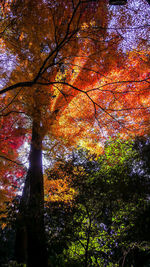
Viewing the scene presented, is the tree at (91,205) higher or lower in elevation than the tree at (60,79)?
lower

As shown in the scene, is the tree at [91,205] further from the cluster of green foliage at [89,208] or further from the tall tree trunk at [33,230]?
the tall tree trunk at [33,230]

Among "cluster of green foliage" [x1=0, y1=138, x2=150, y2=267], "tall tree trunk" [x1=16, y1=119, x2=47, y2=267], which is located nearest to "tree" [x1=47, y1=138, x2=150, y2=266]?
"cluster of green foliage" [x1=0, y1=138, x2=150, y2=267]

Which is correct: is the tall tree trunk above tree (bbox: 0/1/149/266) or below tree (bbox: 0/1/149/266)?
below

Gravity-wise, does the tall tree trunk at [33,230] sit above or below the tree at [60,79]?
below

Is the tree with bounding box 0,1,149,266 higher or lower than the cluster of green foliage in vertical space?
higher

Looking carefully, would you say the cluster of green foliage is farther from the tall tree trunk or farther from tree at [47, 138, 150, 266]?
the tall tree trunk

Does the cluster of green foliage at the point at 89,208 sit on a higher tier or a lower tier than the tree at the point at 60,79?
lower

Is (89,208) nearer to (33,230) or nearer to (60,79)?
(33,230)

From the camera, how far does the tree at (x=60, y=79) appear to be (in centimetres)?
485

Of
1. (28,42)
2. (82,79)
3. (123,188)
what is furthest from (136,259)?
(28,42)

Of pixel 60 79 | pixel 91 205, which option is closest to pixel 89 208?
pixel 91 205

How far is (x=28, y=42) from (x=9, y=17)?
137 cm

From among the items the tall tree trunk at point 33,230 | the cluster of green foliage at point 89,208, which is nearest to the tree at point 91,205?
the cluster of green foliage at point 89,208

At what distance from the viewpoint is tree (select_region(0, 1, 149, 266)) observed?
4.85 m
